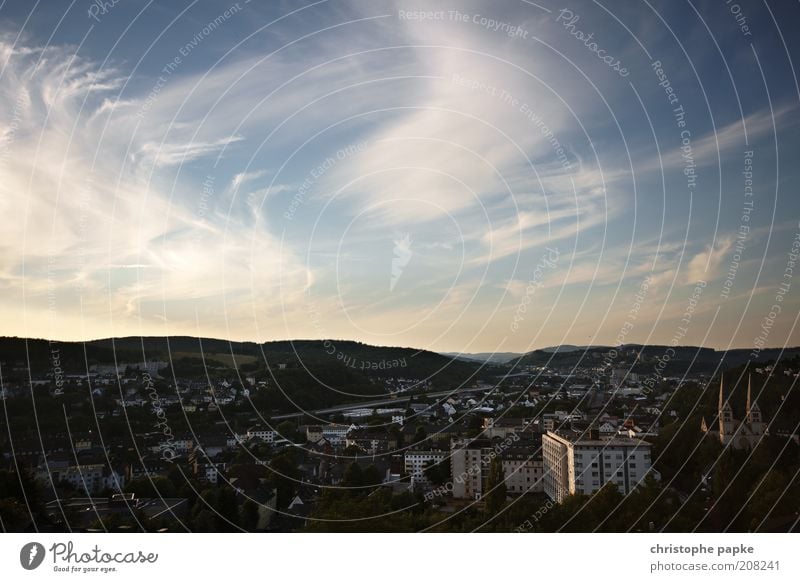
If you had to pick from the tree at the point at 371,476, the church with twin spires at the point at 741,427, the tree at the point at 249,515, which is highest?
the church with twin spires at the point at 741,427

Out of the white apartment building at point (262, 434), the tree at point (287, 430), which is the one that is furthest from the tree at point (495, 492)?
the white apartment building at point (262, 434)

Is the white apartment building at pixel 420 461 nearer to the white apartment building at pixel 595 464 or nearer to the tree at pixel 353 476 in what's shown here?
the tree at pixel 353 476

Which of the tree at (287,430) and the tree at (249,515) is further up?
the tree at (287,430)

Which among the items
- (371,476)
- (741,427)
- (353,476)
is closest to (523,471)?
(371,476)
